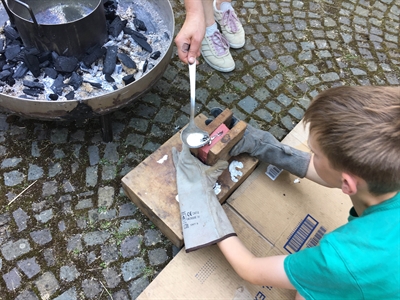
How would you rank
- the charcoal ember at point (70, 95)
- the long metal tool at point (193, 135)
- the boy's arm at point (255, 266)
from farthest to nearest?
the charcoal ember at point (70, 95), the long metal tool at point (193, 135), the boy's arm at point (255, 266)

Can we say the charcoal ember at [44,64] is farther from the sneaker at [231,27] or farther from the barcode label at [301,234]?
the barcode label at [301,234]

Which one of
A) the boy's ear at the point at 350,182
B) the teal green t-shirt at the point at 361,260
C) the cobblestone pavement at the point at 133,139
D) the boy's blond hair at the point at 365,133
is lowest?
the cobblestone pavement at the point at 133,139

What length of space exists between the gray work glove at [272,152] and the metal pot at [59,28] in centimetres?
126

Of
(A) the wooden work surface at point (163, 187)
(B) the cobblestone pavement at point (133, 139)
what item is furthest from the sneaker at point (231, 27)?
(A) the wooden work surface at point (163, 187)

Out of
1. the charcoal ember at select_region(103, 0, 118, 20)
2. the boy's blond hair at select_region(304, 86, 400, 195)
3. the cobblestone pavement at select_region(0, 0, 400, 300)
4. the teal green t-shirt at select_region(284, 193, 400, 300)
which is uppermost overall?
the boy's blond hair at select_region(304, 86, 400, 195)

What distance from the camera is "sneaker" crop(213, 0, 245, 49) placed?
328 cm

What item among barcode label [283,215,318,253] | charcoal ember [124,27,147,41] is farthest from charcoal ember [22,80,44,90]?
barcode label [283,215,318,253]

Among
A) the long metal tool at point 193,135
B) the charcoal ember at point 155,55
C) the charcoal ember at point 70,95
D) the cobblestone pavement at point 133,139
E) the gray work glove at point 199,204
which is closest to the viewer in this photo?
the gray work glove at point 199,204

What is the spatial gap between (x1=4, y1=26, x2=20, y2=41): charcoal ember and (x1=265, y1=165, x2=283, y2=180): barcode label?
6.80 ft

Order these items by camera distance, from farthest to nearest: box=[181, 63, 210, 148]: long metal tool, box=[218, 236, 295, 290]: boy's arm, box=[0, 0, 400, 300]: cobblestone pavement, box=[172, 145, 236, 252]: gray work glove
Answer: box=[0, 0, 400, 300]: cobblestone pavement
box=[181, 63, 210, 148]: long metal tool
box=[172, 145, 236, 252]: gray work glove
box=[218, 236, 295, 290]: boy's arm

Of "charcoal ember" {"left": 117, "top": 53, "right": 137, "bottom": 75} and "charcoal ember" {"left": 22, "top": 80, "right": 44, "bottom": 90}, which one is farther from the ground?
"charcoal ember" {"left": 117, "top": 53, "right": 137, "bottom": 75}

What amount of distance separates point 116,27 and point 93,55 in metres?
0.35

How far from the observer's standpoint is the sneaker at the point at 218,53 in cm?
313

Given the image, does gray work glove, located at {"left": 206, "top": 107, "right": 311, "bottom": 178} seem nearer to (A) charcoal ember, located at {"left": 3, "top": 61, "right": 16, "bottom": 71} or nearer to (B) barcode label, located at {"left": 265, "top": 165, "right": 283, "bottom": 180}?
(B) barcode label, located at {"left": 265, "top": 165, "right": 283, "bottom": 180}
